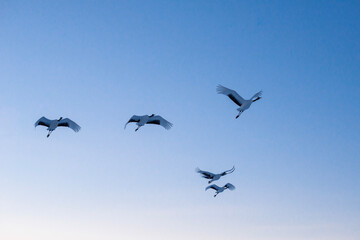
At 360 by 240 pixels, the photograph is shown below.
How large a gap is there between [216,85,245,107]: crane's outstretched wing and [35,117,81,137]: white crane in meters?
18.8

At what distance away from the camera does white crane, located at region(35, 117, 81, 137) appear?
54.5m

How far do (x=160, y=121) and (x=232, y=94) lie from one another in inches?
412

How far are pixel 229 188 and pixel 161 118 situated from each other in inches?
869

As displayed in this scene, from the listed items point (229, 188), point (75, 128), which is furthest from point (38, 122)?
point (229, 188)

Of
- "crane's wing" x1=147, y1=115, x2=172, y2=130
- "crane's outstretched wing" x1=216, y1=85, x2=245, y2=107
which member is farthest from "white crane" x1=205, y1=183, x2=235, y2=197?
"crane's outstretched wing" x1=216, y1=85, x2=245, y2=107

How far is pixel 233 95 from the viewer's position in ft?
162

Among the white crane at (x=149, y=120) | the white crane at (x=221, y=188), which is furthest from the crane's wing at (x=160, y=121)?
the white crane at (x=221, y=188)

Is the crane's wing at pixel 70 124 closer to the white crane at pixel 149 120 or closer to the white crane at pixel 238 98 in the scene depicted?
the white crane at pixel 149 120

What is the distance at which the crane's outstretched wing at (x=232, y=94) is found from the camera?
48250mm

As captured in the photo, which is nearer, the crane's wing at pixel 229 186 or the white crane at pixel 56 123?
the white crane at pixel 56 123

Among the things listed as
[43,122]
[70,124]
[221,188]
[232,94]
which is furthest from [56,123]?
[221,188]

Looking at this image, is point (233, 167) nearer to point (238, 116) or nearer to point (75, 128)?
point (238, 116)

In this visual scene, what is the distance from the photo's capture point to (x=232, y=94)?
49.3 meters

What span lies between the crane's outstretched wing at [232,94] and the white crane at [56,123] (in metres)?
18.8
